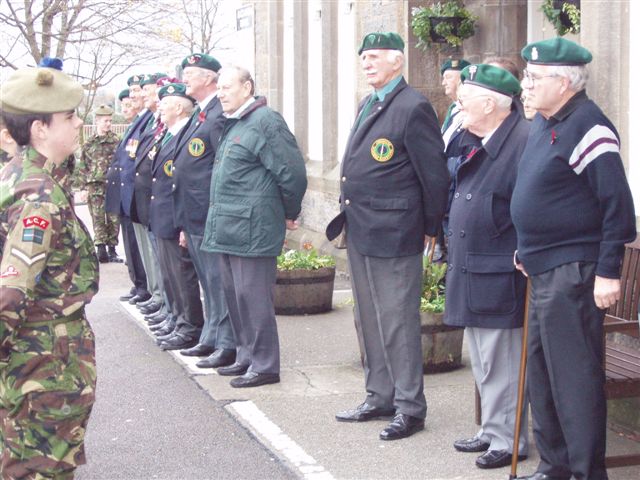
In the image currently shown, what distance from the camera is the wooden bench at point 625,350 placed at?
5.55 metres

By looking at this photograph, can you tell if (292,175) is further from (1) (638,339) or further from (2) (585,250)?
(2) (585,250)

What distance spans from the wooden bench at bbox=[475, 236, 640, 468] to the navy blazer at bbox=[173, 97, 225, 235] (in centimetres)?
275

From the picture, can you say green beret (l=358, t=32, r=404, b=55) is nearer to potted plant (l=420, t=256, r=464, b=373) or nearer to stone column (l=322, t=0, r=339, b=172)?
potted plant (l=420, t=256, r=464, b=373)

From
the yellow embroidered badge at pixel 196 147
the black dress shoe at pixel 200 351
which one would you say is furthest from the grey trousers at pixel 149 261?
the yellow embroidered badge at pixel 196 147

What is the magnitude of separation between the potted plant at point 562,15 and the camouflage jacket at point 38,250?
5641mm

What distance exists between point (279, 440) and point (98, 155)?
904 centimetres

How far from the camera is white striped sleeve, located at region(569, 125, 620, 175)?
5.01m

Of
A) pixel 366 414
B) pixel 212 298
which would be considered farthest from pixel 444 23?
pixel 366 414

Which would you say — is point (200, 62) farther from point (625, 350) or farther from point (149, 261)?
point (625, 350)

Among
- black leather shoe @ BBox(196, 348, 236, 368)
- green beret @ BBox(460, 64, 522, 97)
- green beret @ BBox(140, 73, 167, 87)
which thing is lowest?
black leather shoe @ BBox(196, 348, 236, 368)

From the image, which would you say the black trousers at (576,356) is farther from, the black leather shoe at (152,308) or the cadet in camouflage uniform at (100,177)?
the cadet in camouflage uniform at (100,177)

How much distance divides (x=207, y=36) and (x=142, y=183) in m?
28.9

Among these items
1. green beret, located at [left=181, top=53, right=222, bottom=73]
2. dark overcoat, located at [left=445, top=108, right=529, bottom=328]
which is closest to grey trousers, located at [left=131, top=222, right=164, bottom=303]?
green beret, located at [left=181, top=53, right=222, bottom=73]

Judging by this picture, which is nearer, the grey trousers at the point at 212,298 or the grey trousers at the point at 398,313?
the grey trousers at the point at 398,313
